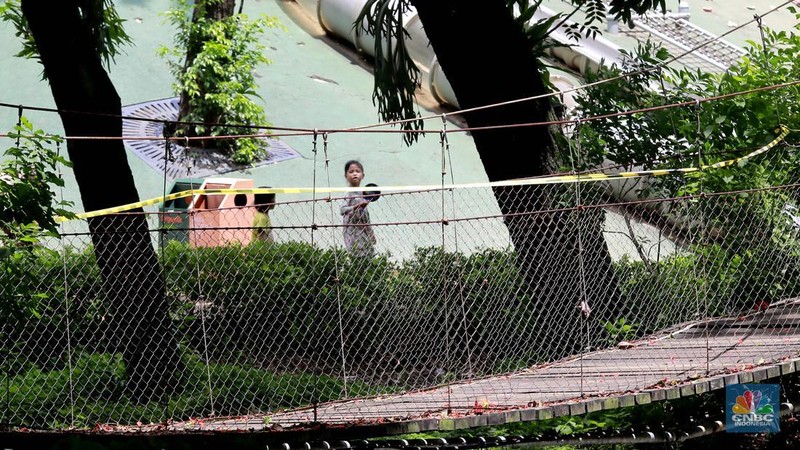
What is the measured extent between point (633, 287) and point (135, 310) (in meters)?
3.30

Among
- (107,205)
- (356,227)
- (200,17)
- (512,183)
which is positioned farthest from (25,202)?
(200,17)

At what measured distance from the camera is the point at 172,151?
12.2m

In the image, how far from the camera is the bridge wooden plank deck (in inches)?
228

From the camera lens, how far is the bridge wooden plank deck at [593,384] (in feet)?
19.0

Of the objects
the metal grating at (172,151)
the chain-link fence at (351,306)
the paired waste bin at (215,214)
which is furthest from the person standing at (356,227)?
the metal grating at (172,151)

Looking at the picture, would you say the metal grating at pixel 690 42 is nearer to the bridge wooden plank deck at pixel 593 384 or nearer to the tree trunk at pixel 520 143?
the tree trunk at pixel 520 143

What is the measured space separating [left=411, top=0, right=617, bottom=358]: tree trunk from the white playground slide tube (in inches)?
179

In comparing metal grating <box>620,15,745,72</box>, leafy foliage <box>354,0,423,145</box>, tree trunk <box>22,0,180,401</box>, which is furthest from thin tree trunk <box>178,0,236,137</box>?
metal grating <box>620,15,745,72</box>

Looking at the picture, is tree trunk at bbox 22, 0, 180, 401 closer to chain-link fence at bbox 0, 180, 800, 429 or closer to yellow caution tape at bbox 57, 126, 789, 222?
chain-link fence at bbox 0, 180, 800, 429

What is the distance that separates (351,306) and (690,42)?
805 cm

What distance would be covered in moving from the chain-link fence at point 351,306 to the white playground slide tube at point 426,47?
5198 mm

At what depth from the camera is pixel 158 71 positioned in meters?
13.7

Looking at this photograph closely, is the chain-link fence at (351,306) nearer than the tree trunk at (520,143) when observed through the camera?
Yes

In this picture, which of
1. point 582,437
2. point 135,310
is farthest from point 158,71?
point 582,437
